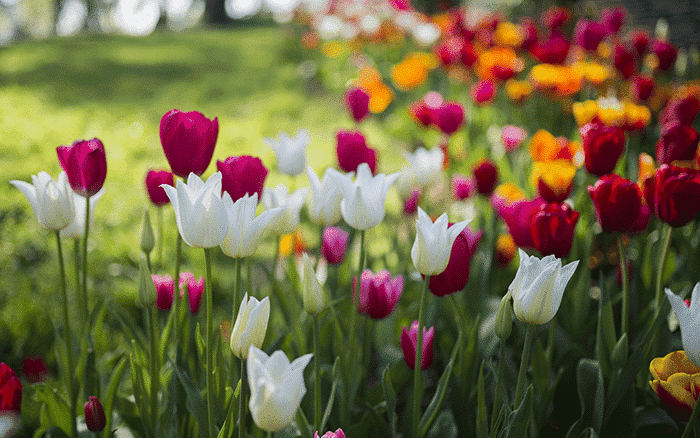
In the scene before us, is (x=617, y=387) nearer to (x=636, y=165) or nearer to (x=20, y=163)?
(x=636, y=165)

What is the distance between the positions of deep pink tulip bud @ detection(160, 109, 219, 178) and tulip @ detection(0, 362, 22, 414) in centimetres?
42

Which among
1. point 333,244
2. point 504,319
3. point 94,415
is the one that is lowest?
point 94,415

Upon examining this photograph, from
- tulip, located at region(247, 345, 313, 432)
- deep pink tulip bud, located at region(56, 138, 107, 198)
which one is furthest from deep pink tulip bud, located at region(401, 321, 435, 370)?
deep pink tulip bud, located at region(56, 138, 107, 198)

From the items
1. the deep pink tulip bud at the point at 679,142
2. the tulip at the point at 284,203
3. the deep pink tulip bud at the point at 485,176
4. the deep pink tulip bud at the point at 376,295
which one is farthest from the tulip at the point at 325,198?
the deep pink tulip bud at the point at 679,142

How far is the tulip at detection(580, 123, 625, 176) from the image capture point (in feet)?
4.30

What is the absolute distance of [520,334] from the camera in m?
1.50

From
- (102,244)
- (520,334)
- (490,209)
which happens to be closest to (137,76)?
(102,244)

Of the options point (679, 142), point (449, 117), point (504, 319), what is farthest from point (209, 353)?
point (449, 117)

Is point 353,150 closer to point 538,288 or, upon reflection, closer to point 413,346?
point 413,346

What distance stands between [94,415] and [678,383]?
105 cm

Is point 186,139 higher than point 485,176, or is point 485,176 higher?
point 186,139

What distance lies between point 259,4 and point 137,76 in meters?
9.50

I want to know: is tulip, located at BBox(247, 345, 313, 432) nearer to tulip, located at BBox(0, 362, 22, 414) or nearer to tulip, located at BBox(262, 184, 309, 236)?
tulip, located at BBox(0, 362, 22, 414)

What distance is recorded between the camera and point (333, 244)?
1.44 m
